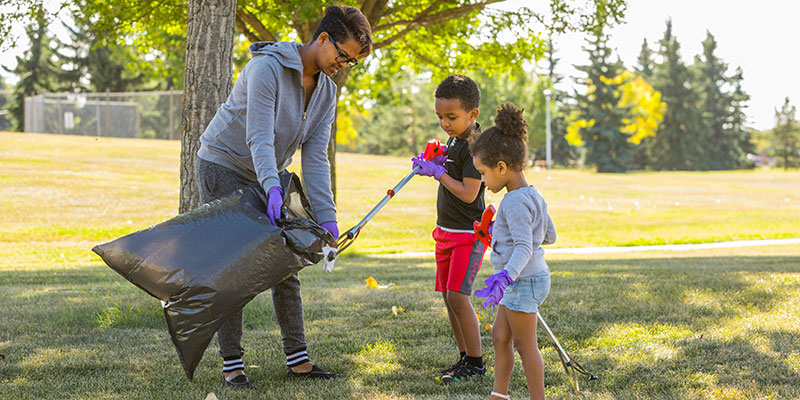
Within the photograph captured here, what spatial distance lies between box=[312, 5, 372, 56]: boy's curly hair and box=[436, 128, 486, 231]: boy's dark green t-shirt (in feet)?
2.67

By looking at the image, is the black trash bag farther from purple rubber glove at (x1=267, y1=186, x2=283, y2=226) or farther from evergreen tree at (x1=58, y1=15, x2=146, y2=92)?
evergreen tree at (x1=58, y1=15, x2=146, y2=92)

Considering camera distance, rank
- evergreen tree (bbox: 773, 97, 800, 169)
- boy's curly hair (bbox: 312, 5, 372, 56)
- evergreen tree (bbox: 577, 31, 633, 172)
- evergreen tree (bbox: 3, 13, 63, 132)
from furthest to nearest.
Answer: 1. evergreen tree (bbox: 773, 97, 800, 169)
2. evergreen tree (bbox: 577, 31, 633, 172)
3. evergreen tree (bbox: 3, 13, 63, 132)
4. boy's curly hair (bbox: 312, 5, 372, 56)

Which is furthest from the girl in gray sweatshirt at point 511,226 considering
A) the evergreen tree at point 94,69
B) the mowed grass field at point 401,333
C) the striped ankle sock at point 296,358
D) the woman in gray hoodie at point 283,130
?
the evergreen tree at point 94,69

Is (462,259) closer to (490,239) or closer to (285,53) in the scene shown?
(490,239)

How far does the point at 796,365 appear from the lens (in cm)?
402

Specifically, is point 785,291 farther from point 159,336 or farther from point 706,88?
point 706,88

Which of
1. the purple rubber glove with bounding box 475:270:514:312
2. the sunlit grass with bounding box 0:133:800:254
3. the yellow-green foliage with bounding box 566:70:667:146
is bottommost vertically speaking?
the sunlit grass with bounding box 0:133:800:254

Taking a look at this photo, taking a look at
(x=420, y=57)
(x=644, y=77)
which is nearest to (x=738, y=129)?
(x=644, y=77)

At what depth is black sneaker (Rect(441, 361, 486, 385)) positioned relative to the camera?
391 cm

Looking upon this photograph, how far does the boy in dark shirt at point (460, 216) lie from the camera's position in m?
3.91

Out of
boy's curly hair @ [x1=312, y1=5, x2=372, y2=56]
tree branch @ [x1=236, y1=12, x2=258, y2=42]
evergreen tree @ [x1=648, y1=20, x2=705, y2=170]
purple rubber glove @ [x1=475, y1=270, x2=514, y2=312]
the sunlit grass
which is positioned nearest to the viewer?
purple rubber glove @ [x1=475, y1=270, x2=514, y2=312]

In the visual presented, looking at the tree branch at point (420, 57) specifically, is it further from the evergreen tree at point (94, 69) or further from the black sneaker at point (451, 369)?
the evergreen tree at point (94, 69)

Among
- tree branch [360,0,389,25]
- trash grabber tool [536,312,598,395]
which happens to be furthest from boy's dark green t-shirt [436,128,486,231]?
tree branch [360,0,389,25]

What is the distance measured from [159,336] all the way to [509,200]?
9.64ft
